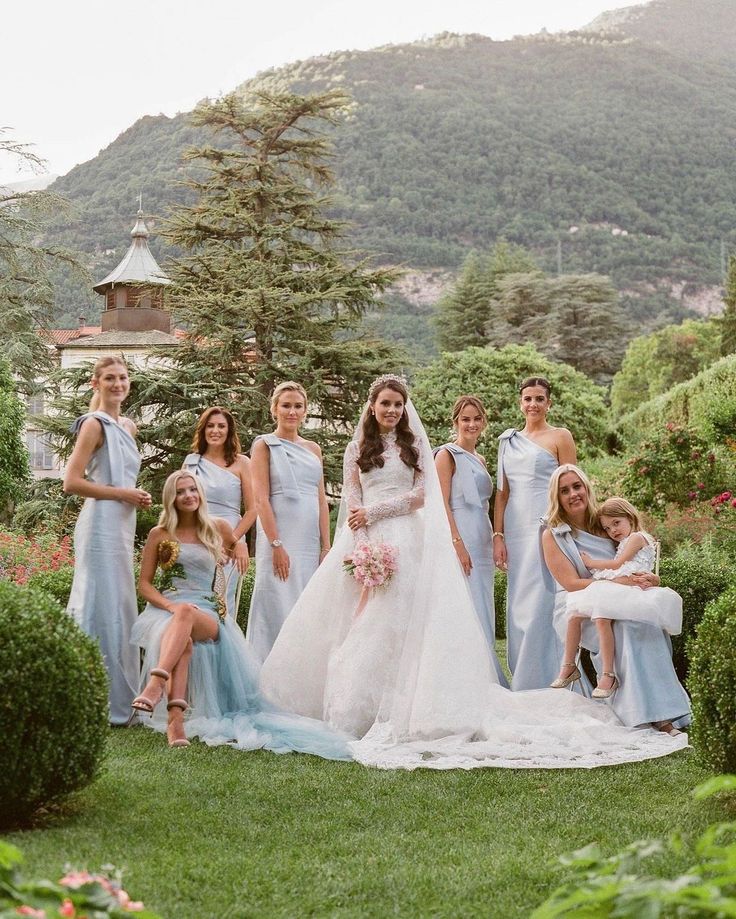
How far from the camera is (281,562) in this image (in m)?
8.09

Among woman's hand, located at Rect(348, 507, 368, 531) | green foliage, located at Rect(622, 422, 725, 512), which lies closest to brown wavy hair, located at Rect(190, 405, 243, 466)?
woman's hand, located at Rect(348, 507, 368, 531)

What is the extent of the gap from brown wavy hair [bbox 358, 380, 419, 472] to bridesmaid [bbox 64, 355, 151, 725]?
1493 millimetres

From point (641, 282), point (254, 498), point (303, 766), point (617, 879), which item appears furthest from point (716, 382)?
point (641, 282)

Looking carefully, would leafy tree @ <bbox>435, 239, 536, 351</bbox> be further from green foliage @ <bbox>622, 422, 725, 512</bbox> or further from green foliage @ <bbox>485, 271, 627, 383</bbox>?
green foliage @ <bbox>622, 422, 725, 512</bbox>

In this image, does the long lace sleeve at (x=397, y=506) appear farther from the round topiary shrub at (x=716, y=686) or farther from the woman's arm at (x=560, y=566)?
the round topiary shrub at (x=716, y=686)

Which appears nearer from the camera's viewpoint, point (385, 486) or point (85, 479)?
point (85, 479)

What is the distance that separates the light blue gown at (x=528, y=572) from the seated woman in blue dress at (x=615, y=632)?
324mm

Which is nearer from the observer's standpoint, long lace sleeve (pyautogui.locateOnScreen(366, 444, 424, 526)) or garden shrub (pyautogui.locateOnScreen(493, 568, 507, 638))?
long lace sleeve (pyautogui.locateOnScreen(366, 444, 424, 526))

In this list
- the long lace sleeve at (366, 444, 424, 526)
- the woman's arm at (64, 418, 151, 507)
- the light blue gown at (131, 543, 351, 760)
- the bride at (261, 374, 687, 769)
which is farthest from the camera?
the long lace sleeve at (366, 444, 424, 526)

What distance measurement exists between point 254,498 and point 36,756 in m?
4.22

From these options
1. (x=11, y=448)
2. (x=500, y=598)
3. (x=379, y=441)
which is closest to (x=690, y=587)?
(x=379, y=441)

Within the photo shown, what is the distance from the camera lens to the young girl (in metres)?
6.77

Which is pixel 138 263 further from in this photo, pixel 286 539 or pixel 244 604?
pixel 286 539

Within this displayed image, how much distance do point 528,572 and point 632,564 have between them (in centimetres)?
115
